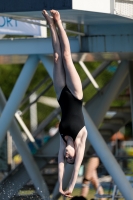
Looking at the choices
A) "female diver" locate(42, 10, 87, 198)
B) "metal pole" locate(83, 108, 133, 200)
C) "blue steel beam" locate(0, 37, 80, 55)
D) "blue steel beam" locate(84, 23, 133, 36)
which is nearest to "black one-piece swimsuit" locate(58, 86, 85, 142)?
"female diver" locate(42, 10, 87, 198)

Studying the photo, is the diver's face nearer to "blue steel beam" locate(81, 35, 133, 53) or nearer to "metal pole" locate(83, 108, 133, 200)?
"blue steel beam" locate(81, 35, 133, 53)

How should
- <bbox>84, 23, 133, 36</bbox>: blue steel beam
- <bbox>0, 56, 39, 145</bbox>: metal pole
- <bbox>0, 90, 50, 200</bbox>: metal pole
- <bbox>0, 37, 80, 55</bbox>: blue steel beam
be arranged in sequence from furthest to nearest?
<bbox>0, 90, 50, 200</bbox>: metal pole, <bbox>0, 56, 39, 145</bbox>: metal pole, <bbox>0, 37, 80, 55</bbox>: blue steel beam, <bbox>84, 23, 133, 36</bbox>: blue steel beam

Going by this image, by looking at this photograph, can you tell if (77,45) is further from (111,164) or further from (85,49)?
(111,164)

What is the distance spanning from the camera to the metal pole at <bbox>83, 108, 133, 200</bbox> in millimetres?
18453

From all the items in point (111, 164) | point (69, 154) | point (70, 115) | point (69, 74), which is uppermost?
point (69, 74)

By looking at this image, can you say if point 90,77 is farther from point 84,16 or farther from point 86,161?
point 84,16

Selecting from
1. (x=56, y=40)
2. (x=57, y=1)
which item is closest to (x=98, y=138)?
(x=57, y=1)

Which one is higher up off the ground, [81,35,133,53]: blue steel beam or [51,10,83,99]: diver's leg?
[51,10,83,99]: diver's leg

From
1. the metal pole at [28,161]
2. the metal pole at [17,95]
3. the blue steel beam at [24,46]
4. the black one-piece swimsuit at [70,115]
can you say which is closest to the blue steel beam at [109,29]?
the blue steel beam at [24,46]

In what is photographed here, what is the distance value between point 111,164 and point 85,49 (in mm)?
2402

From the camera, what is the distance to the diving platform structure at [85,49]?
15164 millimetres

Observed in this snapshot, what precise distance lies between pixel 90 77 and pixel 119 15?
7.15m

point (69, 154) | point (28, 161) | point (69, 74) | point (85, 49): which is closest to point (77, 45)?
point (85, 49)

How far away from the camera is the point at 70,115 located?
518 inches
